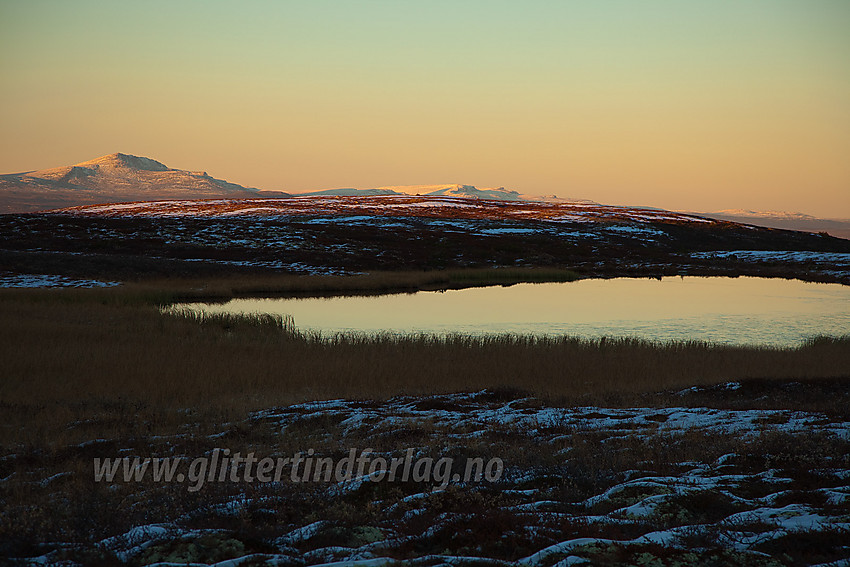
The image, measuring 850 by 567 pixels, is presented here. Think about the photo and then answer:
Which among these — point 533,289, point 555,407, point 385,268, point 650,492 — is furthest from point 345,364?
point 385,268

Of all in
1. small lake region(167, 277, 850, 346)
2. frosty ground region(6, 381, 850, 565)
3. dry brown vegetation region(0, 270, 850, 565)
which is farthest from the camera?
small lake region(167, 277, 850, 346)

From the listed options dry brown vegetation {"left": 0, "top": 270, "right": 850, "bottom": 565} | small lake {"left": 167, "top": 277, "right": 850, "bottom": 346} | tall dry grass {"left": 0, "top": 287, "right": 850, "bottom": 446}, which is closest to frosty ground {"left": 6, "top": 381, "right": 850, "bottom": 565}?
dry brown vegetation {"left": 0, "top": 270, "right": 850, "bottom": 565}

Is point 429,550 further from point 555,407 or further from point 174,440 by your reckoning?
point 555,407

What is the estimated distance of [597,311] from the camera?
33625mm

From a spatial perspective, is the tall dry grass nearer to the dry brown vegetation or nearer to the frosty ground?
the dry brown vegetation

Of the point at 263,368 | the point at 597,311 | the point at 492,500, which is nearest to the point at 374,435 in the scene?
the point at 492,500

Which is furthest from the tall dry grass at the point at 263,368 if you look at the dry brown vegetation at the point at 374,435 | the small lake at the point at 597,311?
the small lake at the point at 597,311

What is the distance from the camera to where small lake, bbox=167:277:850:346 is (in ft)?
90.4

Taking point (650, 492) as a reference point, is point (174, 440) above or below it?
below

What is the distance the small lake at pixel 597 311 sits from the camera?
27.5 m

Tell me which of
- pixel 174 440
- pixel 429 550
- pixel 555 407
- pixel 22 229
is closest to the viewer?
pixel 429 550

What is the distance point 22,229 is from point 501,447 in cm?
7223

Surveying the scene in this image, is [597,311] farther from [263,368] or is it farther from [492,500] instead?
[492,500]

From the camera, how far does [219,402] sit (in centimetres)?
1379
